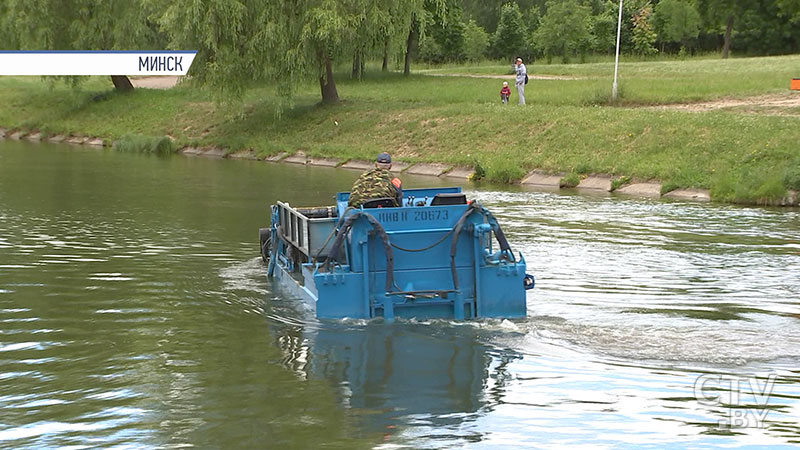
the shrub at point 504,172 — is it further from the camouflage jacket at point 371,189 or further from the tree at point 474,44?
the tree at point 474,44

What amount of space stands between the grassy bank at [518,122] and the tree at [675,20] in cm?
2261

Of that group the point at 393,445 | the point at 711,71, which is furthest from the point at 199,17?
the point at 393,445

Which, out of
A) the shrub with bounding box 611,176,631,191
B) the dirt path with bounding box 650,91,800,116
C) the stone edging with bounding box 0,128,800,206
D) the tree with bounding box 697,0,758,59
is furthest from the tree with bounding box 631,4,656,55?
the shrub with bounding box 611,176,631,191

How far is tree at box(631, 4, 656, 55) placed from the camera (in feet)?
242

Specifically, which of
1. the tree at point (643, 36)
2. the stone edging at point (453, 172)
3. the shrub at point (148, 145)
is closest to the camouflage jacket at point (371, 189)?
the stone edging at point (453, 172)

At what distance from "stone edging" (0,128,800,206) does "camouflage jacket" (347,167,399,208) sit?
13581mm

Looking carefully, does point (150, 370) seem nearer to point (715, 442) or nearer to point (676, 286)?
point (715, 442)

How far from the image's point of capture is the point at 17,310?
1333 centimetres

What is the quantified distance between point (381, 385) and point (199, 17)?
31.6 m

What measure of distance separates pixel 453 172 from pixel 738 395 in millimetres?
23853

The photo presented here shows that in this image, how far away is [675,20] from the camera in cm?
7631

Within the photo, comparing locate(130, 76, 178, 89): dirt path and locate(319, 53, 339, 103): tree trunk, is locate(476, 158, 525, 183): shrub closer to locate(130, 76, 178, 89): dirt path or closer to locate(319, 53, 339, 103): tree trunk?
locate(319, 53, 339, 103): tree trunk

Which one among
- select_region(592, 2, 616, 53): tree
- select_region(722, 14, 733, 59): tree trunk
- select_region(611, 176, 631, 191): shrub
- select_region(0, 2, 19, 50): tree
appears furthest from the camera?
select_region(592, 2, 616, 53): tree

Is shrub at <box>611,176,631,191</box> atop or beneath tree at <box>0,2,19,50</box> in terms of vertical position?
beneath
